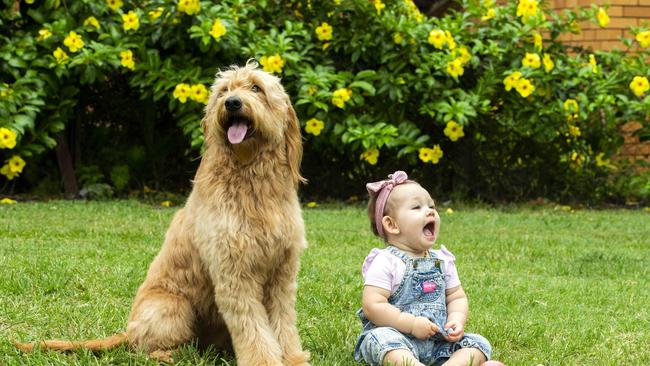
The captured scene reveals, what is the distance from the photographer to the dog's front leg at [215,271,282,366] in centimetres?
341

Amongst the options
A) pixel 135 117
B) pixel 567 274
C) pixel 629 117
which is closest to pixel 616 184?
pixel 629 117

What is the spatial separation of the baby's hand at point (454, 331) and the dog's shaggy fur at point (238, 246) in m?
0.60

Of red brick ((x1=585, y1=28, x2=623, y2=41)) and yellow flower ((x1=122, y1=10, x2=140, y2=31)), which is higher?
red brick ((x1=585, y1=28, x2=623, y2=41))

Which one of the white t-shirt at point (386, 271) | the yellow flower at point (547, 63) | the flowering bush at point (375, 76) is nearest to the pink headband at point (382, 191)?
the white t-shirt at point (386, 271)

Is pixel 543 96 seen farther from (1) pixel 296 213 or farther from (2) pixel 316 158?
(1) pixel 296 213

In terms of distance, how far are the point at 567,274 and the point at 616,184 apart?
4.39 m

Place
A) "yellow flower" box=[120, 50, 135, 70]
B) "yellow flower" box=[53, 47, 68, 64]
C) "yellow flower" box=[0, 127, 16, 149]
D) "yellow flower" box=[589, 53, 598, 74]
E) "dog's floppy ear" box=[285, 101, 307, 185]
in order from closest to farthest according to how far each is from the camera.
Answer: "dog's floppy ear" box=[285, 101, 307, 185] < "yellow flower" box=[0, 127, 16, 149] < "yellow flower" box=[53, 47, 68, 64] < "yellow flower" box=[120, 50, 135, 70] < "yellow flower" box=[589, 53, 598, 74]

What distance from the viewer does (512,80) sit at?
29.3 feet

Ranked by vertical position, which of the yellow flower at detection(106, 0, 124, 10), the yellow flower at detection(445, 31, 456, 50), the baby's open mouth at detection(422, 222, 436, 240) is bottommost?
the baby's open mouth at detection(422, 222, 436, 240)

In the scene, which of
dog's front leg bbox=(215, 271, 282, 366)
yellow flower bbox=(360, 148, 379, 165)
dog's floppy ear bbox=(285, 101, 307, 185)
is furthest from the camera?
yellow flower bbox=(360, 148, 379, 165)

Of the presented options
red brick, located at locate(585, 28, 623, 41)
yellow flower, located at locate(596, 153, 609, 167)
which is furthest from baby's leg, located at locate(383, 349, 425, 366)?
red brick, located at locate(585, 28, 623, 41)

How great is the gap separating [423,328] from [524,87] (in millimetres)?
5778

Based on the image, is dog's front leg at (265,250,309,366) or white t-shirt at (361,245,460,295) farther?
white t-shirt at (361,245,460,295)

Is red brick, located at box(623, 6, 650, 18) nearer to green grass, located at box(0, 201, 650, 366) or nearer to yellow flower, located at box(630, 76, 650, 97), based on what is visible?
yellow flower, located at box(630, 76, 650, 97)
